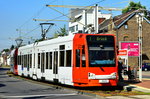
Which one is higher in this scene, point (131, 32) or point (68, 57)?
point (131, 32)

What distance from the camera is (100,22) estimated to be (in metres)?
75.8

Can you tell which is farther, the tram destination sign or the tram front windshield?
the tram destination sign

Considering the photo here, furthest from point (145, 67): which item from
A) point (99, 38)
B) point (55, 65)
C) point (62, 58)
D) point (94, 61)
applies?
point (94, 61)

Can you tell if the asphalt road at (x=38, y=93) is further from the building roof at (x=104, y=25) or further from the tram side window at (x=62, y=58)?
the building roof at (x=104, y=25)

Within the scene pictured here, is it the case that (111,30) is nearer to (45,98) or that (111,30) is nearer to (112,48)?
(112,48)

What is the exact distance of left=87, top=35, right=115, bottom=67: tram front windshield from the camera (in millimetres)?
17828

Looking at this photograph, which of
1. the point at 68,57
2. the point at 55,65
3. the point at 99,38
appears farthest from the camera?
the point at 55,65

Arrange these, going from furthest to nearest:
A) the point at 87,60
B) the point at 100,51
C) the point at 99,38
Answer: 1. the point at 99,38
2. the point at 100,51
3. the point at 87,60

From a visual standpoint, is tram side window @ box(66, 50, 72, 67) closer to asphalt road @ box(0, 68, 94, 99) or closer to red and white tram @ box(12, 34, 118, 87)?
red and white tram @ box(12, 34, 118, 87)

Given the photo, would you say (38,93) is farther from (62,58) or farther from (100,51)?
(100,51)

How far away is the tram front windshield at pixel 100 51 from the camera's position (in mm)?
17828

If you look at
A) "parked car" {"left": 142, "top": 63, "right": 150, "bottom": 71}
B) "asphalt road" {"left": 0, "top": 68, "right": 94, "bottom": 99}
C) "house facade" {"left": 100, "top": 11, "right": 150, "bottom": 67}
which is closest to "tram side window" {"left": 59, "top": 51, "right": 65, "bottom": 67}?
"asphalt road" {"left": 0, "top": 68, "right": 94, "bottom": 99}

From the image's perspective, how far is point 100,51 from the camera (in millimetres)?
18016

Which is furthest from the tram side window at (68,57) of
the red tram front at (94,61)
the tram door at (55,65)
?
the tram door at (55,65)
